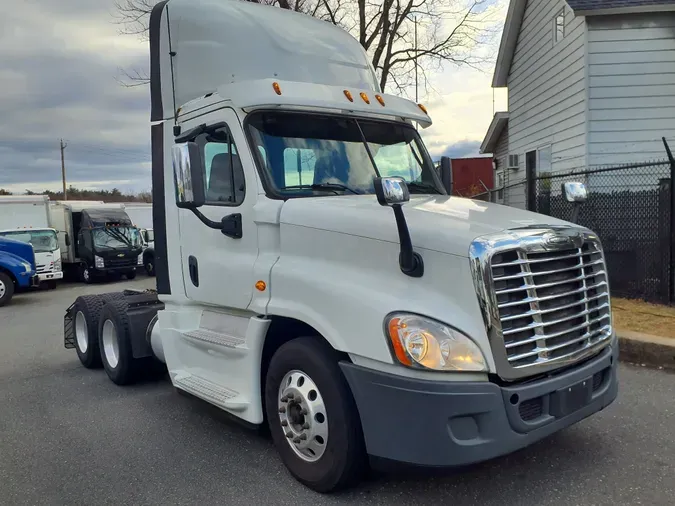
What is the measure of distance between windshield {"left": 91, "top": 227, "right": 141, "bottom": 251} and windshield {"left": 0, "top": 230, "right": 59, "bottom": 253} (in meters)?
2.06

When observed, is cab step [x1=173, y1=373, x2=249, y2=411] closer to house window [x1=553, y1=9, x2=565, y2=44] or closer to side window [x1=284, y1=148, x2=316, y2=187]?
side window [x1=284, y1=148, x2=316, y2=187]

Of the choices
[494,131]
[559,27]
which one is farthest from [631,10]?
[494,131]

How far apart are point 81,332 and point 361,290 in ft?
17.2

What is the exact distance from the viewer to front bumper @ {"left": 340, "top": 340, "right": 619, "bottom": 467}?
3.06 metres

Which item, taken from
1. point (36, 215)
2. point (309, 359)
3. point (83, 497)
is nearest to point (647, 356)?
point (309, 359)

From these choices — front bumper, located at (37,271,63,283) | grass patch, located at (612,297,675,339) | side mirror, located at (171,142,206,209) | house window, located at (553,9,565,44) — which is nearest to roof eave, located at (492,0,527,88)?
house window, located at (553,9,565,44)

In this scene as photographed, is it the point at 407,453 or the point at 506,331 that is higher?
the point at 506,331

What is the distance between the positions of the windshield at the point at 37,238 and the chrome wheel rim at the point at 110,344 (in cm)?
1385

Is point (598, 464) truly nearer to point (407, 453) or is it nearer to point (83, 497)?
point (407, 453)

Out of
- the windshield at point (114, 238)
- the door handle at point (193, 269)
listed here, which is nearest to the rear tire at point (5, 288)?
the windshield at point (114, 238)

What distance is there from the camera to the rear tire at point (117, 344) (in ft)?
19.9

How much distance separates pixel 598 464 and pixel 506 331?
152 cm

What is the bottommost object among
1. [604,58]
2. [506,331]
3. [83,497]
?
[83,497]

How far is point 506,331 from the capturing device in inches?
124
